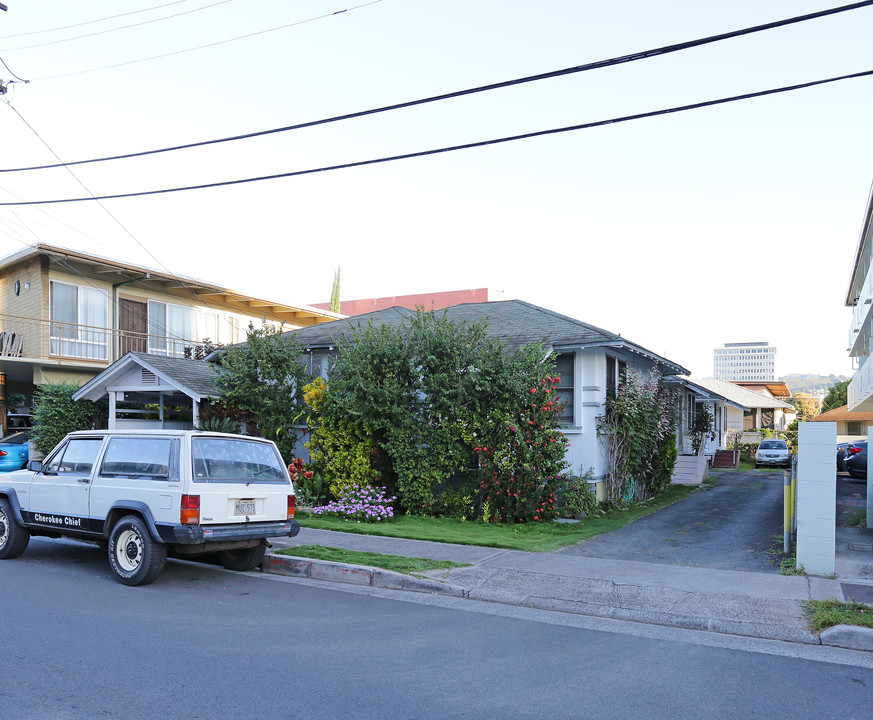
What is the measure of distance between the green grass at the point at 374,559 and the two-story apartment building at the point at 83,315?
55.5 ft

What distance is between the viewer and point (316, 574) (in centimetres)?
912

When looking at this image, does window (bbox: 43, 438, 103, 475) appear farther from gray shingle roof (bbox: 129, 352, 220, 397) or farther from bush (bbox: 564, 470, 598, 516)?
bush (bbox: 564, 470, 598, 516)

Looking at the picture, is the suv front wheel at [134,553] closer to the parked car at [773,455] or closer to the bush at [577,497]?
the bush at [577,497]

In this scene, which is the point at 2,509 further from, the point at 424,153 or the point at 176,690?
the point at 424,153

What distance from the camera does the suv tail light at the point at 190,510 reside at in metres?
7.89

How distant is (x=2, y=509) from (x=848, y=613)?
416 inches

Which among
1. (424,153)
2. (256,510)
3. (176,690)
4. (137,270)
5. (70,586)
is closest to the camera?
(176,690)

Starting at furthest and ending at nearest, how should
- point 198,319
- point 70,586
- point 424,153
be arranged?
point 198,319 < point 424,153 < point 70,586

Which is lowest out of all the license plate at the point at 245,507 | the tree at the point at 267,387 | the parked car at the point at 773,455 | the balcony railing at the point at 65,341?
the parked car at the point at 773,455

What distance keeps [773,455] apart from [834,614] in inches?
1134

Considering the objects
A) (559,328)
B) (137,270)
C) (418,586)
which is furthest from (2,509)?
(137,270)

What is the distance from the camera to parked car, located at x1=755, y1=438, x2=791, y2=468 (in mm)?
32844

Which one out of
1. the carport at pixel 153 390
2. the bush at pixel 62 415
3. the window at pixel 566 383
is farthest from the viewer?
the bush at pixel 62 415

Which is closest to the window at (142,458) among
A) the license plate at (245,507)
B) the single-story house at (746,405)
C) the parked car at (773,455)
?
the license plate at (245,507)
